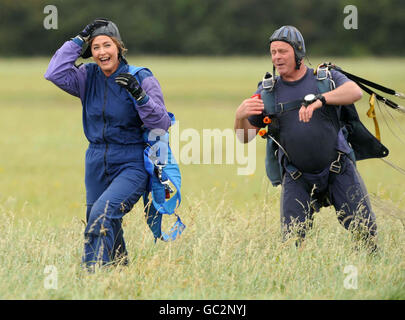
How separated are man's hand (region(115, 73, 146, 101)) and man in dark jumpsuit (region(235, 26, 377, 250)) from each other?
936 mm

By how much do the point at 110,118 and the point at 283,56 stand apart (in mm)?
1509

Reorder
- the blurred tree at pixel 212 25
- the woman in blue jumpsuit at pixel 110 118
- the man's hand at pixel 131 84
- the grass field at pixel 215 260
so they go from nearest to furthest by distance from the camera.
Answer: the grass field at pixel 215 260
the man's hand at pixel 131 84
the woman in blue jumpsuit at pixel 110 118
the blurred tree at pixel 212 25

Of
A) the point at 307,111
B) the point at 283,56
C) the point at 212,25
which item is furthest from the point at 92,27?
the point at 212,25

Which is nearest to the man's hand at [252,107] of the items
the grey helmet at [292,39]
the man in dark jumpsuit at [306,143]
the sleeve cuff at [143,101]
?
the man in dark jumpsuit at [306,143]

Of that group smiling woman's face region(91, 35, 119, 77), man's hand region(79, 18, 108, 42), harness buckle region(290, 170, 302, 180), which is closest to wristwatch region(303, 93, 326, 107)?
harness buckle region(290, 170, 302, 180)

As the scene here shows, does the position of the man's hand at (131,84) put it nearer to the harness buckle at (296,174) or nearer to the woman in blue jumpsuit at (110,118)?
the woman in blue jumpsuit at (110,118)

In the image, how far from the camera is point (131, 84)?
5.46m

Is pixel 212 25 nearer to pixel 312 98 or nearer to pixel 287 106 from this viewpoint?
pixel 287 106

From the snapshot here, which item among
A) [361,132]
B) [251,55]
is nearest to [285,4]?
[251,55]

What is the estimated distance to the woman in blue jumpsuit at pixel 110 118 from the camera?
5.63 m

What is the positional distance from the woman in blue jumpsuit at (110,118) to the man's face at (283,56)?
40.5 inches

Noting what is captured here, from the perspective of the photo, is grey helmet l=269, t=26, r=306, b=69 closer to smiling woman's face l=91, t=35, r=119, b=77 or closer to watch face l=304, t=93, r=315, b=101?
watch face l=304, t=93, r=315, b=101
